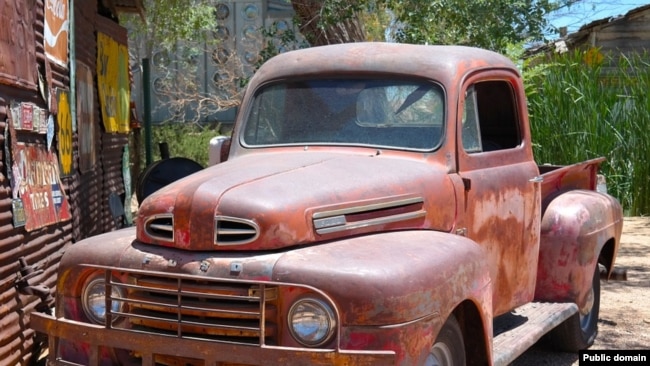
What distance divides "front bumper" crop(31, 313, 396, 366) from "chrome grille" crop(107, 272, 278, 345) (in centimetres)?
7

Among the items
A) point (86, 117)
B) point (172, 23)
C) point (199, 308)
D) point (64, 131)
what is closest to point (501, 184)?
point (199, 308)

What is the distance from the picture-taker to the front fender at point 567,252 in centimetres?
573

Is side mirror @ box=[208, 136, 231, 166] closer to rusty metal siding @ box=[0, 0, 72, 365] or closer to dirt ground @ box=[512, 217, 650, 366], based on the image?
rusty metal siding @ box=[0, 0, 72, 365]

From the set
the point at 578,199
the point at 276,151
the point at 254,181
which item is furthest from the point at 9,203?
the point at 578,199

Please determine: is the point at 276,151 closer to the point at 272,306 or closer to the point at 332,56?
the point at 332,56

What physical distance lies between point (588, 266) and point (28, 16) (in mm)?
3965

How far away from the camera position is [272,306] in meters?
3.59

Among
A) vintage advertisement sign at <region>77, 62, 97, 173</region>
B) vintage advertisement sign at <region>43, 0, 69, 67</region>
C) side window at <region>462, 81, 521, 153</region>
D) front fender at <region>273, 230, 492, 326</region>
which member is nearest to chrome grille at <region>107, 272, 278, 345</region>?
front fender at <region>273, 230, 492, 326</region>

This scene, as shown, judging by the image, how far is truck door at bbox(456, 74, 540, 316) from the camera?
15.8 ft

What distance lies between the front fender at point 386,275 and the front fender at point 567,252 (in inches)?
72.5

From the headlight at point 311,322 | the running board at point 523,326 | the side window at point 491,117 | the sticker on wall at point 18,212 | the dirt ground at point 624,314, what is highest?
the side window at point 491,117

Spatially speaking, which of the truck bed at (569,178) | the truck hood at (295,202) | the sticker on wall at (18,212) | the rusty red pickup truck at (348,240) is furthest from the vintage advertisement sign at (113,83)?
the truck hood at (295,202)

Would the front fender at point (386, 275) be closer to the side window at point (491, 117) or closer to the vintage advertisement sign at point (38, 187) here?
the side window at point (491, 117)

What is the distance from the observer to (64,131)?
691 cm
